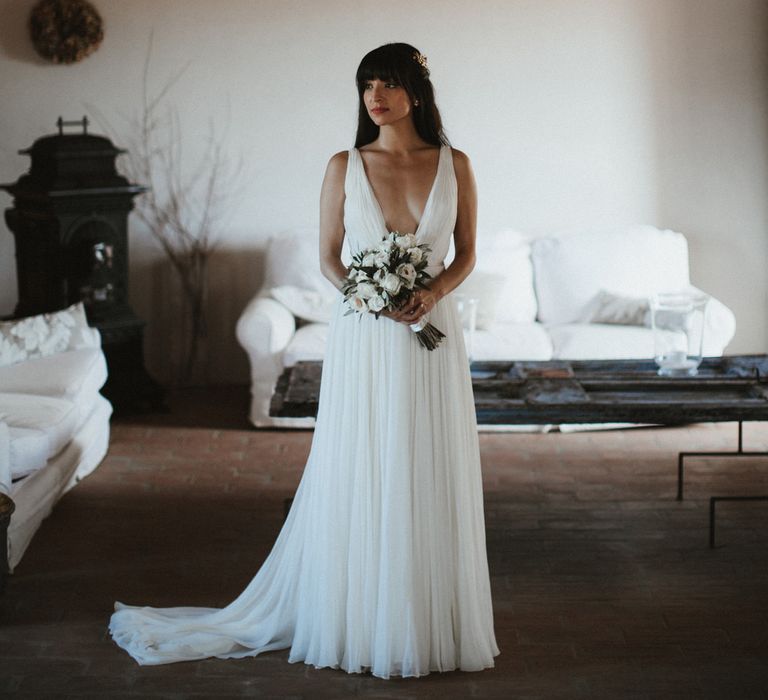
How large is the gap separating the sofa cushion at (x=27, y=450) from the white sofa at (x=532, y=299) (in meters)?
1.71

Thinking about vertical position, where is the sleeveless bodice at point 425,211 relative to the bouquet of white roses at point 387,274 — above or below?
Answer: above

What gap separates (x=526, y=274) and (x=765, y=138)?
1656 millimetres

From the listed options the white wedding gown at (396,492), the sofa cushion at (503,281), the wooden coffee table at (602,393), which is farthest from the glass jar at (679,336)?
the sofa cushion at (503,281)

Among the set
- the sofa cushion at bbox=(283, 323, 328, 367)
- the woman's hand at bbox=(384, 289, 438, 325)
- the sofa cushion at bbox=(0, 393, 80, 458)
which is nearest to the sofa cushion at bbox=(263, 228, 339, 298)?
the sofa cushion at bbox=(283, 323, 328, 367)

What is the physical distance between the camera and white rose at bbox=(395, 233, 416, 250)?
3025 millimetres

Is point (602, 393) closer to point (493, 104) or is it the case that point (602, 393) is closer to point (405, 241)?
point (405, 241)

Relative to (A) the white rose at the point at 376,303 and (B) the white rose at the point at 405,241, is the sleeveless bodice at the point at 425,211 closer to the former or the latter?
(B) the white rose at the point at 405,241

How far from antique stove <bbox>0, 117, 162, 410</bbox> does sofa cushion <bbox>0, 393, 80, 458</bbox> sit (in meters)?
1.36

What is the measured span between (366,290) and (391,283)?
0.25ft

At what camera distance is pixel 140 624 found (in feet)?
11.4

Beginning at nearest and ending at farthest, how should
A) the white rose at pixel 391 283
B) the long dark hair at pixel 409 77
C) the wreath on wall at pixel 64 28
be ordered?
1. the white rose at pixel 391 283
2. the long dark hair at pixel 409 77
3. the wreath on wall at pixel 64 28

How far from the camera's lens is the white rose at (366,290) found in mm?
3004

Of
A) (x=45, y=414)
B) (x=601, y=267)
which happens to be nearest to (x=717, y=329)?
(x=601, y=267)

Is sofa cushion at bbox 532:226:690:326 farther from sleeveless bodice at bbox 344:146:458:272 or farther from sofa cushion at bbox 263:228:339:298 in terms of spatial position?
sleeveless bodice at bbox 344:146:458:272
